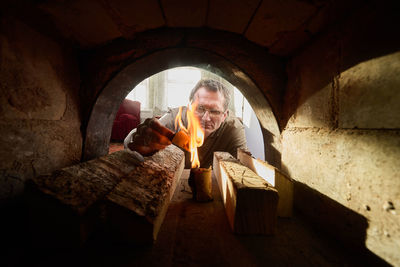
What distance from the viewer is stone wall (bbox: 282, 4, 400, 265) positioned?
68 cm

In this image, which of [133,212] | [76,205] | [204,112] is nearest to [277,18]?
[133,212]

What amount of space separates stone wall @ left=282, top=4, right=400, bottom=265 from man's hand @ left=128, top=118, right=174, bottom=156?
49.3 inches

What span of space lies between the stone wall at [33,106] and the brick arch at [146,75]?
0.18m

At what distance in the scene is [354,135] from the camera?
85 centimetres

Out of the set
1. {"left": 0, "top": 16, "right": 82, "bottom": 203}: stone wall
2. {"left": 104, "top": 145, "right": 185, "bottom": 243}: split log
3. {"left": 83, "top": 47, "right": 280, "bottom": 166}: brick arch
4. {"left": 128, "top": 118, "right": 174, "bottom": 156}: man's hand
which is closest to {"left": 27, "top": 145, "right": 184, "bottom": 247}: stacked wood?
{"left": 104, "top": 145, "right": 185, "bottom": 243}: split log

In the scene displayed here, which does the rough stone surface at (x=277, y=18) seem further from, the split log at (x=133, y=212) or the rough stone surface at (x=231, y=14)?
the split log at (x=133, y=212)

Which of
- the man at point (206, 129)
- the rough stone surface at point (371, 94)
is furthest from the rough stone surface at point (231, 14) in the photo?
the man at point (206, 129)

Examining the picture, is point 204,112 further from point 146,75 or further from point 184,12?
point 184,12

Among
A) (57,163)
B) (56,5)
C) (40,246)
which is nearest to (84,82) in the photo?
(56,5)

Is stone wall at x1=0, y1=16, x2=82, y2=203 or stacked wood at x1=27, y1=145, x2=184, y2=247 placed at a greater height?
stone wall at x1=0, y1=16, x2=82, y2=203

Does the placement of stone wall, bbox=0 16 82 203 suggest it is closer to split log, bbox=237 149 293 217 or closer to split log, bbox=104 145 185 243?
split log, bbox=104 145 185 243

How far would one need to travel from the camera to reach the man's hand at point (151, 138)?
1819 millimetres

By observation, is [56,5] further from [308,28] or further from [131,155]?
[308,28]

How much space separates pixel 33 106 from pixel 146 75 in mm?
995
